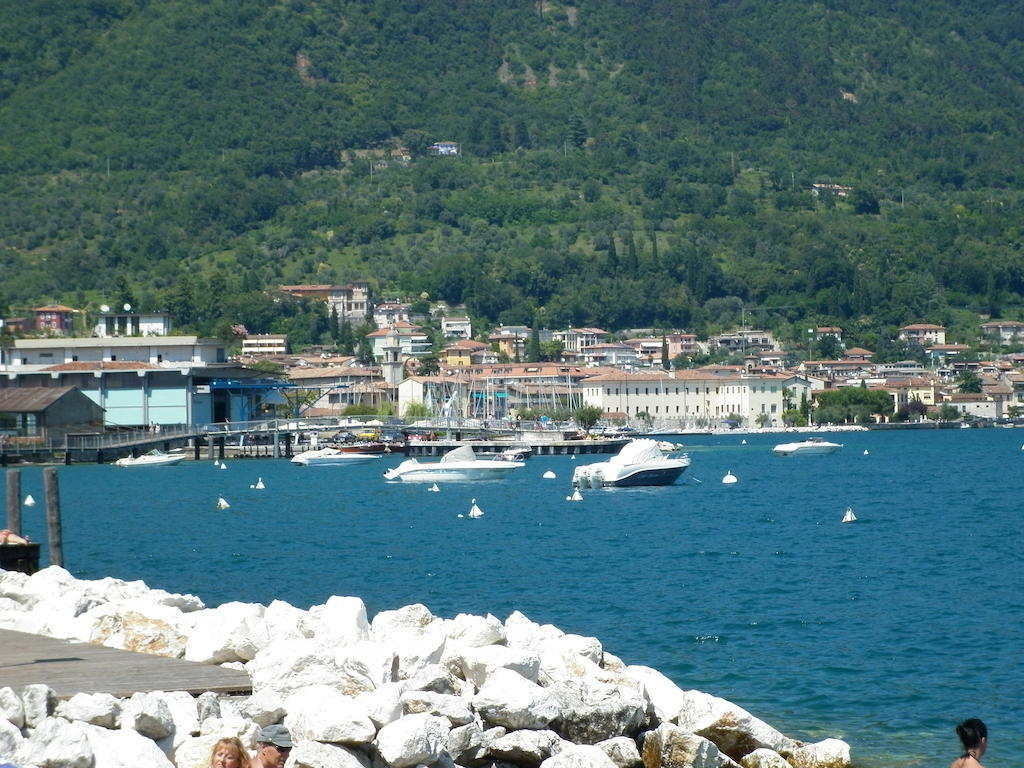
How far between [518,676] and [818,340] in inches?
7060

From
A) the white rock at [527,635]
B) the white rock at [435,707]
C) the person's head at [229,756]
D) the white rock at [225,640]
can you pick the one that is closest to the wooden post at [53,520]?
the white rock at [225,640]

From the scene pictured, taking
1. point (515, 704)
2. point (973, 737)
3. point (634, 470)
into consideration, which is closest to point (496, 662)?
point (515, 704)

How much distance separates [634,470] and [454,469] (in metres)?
9.18

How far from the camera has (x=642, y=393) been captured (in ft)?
492

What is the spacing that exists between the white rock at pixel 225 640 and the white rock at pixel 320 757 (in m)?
2.84

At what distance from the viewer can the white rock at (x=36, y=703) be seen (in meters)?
12.6

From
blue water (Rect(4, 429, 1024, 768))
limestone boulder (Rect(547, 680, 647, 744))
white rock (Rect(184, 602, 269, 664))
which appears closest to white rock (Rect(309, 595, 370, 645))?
white rock (Rect(184, 602, 269, 664))

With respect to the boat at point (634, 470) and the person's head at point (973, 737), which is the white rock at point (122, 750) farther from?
the boat at point (634, 470)

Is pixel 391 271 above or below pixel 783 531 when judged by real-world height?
above

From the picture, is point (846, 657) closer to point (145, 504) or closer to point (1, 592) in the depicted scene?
point (1, 592)

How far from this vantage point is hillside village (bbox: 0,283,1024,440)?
301 ft

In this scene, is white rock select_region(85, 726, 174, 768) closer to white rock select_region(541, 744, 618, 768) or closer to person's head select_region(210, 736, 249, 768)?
person's head select_region(210, 736, 249, 768)

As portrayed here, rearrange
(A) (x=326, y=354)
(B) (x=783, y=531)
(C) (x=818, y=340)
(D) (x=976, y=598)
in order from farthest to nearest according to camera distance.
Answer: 1. (C) (x=818, y=340)
2. (A) (x=326, y=354)
3. (B) (x=783, y=531)
4. (D) (x=976, y=598)

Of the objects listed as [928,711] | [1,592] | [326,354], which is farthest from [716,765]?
[326,354]
